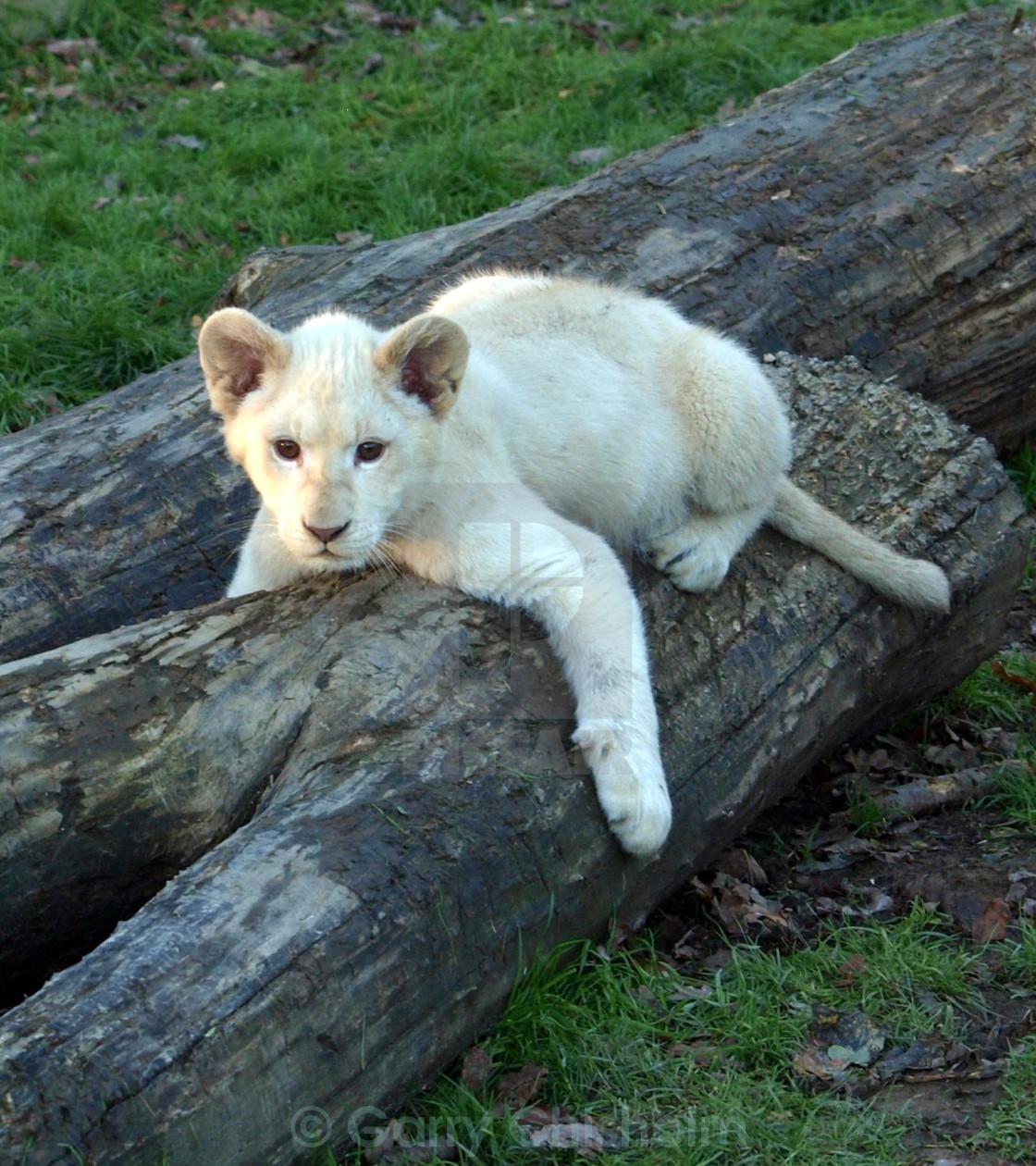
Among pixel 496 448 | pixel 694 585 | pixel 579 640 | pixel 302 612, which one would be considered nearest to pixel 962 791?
pixel 694 585

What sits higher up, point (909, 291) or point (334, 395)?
point (334, 395)

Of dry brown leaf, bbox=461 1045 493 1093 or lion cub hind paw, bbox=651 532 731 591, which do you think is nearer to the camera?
dry brown leaf, bbox=461 1045 493 1093

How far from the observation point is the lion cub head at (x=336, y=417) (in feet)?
13.5

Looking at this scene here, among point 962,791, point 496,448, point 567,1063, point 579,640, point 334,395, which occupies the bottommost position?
point 962,791

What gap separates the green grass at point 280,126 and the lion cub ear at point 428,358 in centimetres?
330

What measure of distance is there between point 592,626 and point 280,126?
20.0ft

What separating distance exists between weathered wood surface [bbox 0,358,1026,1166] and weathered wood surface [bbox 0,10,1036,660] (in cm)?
124

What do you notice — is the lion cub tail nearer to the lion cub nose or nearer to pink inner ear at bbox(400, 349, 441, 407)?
pink inner ear at bbox(400, 349, 441, 407)

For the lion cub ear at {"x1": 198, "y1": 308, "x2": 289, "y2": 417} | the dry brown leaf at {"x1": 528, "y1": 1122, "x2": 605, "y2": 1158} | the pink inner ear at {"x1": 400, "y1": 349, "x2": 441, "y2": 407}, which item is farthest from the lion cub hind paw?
the dry brown leaf at {"x1": 528, "y1": 1122, "x2": 605, "y2": 1158}

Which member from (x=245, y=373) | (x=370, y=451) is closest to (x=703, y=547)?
(x=370, y=451)

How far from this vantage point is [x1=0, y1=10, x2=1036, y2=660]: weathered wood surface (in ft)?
17.8

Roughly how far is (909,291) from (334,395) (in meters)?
3.33

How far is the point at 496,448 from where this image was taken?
4.60m

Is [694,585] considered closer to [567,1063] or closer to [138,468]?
[567,1063]
